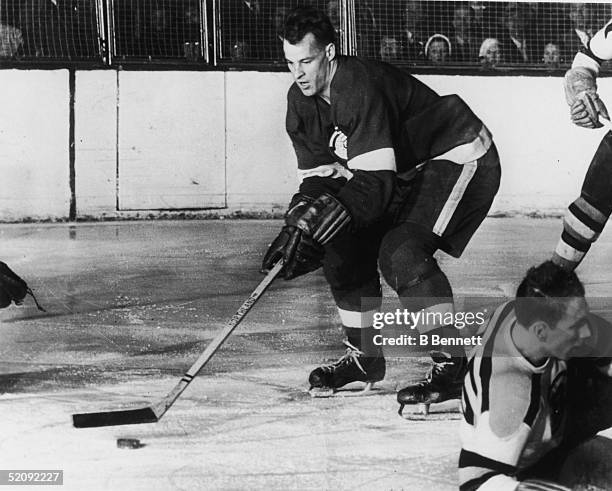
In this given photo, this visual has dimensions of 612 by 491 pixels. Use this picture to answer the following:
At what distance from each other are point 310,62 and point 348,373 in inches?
31.5

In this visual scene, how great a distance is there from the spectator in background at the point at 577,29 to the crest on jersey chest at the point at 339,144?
25.2 inches

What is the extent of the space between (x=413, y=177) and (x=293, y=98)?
37cm

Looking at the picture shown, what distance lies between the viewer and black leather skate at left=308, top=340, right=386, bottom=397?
2.45 metres

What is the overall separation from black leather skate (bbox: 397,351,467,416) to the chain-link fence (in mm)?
762

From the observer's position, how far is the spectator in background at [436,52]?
2.49 meters

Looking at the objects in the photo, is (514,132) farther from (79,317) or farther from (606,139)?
(79,317)

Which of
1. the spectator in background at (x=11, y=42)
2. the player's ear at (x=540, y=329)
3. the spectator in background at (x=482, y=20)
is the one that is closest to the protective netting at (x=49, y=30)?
the spectator in background at (x=11, y=42)

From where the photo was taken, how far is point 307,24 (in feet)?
7.99

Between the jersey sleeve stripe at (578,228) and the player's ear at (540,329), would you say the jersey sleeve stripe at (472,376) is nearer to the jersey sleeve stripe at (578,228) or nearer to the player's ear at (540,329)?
the player's ear at (540,329)

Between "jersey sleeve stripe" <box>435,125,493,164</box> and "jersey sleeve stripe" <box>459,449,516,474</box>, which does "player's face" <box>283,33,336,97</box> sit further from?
"jersey sleeve stripe" <box>459,449,516,474</box>

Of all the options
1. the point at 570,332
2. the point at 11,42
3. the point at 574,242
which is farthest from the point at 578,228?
the point at 11,42

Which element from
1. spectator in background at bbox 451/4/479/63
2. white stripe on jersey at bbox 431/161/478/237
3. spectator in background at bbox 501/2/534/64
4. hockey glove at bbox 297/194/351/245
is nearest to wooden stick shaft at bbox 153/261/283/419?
hockey glove at bbox 297/194/351/245

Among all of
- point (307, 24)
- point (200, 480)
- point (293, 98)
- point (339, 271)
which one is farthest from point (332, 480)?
point (307, 24)

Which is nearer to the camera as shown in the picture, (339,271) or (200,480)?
(200,480)
